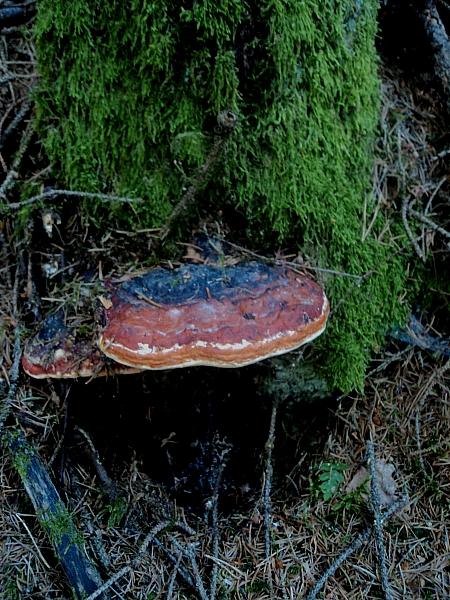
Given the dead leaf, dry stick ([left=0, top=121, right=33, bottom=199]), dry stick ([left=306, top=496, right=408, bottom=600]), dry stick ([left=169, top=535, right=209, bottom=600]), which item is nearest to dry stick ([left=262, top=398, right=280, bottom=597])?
dry stick ([left=306, top=496, right=408, bottom=600])

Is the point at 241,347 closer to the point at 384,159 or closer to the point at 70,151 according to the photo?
the point at 70,151

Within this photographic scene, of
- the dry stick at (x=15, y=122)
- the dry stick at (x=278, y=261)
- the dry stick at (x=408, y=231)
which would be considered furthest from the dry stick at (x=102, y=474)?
the dry stick at (x=408, y=231)

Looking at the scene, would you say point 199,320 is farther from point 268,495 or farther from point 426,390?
point 426,390

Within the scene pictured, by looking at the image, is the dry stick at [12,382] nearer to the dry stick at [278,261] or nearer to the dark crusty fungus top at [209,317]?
the dark crusty fungus top at [209,317]

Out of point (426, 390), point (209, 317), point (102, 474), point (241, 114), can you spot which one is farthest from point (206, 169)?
point (426, 390)

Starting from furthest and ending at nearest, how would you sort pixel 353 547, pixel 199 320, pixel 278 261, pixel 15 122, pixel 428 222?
pixel 428 222 < pixel 15 122 < pixel 353 547 < pixel 278 261 < pixel 199 320

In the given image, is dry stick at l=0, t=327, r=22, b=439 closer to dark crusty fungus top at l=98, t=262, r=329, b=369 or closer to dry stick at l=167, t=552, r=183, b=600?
dark crusty fungus top at l=98, t=262, r=329, b=369
